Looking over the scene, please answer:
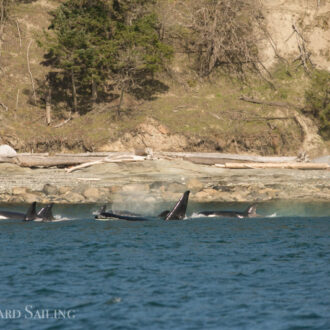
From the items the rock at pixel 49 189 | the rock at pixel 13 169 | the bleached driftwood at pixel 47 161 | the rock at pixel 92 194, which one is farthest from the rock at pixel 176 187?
the rock at pixel 13 169

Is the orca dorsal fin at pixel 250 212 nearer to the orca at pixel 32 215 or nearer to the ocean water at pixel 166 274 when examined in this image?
the ocean water at pixel 166 274

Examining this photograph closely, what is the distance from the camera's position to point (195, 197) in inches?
1382

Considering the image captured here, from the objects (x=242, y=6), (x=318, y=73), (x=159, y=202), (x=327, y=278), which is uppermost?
(x=242, y=6)

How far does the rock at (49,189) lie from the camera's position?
35.0m

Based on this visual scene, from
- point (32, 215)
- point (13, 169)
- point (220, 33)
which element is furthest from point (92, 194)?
point (220, 33)

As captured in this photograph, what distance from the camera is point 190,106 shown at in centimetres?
5294

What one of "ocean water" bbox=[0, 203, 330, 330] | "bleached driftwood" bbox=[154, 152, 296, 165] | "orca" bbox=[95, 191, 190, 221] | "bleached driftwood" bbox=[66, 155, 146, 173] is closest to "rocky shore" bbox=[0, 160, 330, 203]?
"bleached driftwood" bbox=[66, 155, 146, 173]

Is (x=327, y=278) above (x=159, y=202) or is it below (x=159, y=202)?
above

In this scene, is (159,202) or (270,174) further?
(270,174)

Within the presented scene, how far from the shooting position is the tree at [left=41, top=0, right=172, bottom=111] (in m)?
49.3

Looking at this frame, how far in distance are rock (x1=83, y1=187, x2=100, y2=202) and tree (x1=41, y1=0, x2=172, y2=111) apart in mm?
16553

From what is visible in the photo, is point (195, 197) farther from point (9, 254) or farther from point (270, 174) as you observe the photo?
point (9, 254)

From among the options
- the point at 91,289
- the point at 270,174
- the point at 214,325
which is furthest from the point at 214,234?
the point at 270,174

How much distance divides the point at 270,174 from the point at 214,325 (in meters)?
27.6
